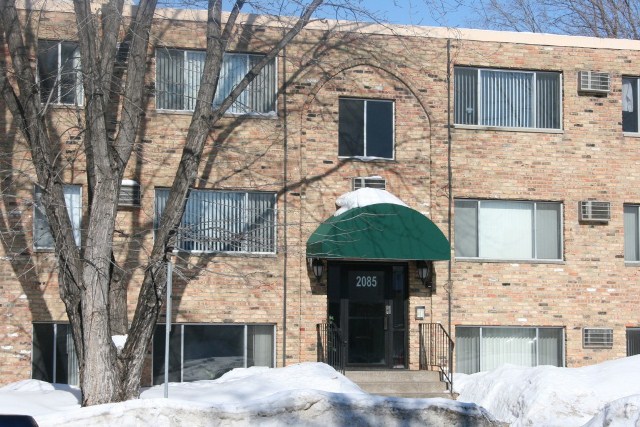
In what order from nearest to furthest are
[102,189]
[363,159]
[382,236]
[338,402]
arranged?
[338,402]
[102,189]
[382,236]
[363,159]

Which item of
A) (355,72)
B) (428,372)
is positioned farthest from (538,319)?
(355,72)

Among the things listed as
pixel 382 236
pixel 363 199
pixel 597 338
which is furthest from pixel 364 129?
pixel 597 338

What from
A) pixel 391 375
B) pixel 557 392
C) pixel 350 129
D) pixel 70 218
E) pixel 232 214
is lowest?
pixel 391 375

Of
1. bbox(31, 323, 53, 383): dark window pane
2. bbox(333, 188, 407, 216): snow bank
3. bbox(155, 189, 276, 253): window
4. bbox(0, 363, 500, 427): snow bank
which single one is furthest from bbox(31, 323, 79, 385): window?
bbox(333, 188, 407, 216): snow bank

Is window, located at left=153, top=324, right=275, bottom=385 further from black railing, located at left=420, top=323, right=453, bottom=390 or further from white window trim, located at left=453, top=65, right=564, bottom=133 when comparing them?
white window trim, located at left=453, top=65, right=564, bottom=133

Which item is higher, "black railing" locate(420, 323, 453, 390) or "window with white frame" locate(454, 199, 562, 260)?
"window with white frame" locate(454, 199, 562, 260)

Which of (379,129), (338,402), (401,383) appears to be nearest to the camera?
(338,402)

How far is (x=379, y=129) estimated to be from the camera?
22234 mm

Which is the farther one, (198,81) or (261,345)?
(198,81)

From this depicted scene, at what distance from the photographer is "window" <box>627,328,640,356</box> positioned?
22.9 meters

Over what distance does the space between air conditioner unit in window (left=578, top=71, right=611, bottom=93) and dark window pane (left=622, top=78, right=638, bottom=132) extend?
716 millimetres

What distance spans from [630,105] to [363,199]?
687 centimetres

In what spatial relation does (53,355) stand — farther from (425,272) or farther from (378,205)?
(425,272)

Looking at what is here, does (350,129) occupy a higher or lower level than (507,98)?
lower
